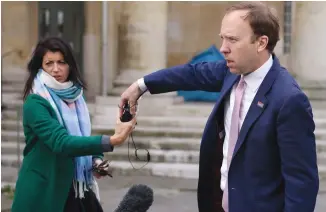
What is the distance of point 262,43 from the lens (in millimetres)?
2211

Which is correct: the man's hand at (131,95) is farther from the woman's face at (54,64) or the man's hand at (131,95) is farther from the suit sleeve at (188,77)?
the woman's face at (54,64)

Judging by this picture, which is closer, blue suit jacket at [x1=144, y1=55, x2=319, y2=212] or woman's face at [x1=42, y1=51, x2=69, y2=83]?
blue suit jacket at [x1=144, y1=55, x2=319, y2=212]

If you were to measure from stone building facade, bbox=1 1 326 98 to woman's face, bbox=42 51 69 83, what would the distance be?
20.2ft

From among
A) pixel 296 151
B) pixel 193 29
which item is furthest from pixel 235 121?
pixel 193 29

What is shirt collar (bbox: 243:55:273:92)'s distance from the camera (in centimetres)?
227

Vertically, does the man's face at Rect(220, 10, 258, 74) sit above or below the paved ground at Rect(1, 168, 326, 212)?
above

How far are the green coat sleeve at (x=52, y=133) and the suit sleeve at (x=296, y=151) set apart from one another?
3.36 feet

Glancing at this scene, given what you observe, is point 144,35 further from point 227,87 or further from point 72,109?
point 227,87

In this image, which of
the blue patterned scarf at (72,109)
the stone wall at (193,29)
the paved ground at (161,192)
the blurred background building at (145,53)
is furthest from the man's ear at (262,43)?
the stone wall at (193,29)

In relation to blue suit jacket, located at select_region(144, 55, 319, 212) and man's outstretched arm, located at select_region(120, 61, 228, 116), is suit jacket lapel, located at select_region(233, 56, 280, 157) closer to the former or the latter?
blue suit jacket, located at select_region(144, 55, 319, 212)

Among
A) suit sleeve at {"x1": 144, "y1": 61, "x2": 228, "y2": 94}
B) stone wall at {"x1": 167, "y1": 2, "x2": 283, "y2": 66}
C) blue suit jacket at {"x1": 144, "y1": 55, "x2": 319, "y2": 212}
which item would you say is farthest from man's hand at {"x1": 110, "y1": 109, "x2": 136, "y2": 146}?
stone wall at {"x1": 167, "y1": 2, "x2": 283, "y2": 66}

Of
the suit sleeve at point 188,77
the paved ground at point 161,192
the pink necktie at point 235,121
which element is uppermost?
the suit sleeve at point 188,77

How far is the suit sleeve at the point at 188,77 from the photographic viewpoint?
2.61 m

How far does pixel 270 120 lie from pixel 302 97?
5.9 inches
